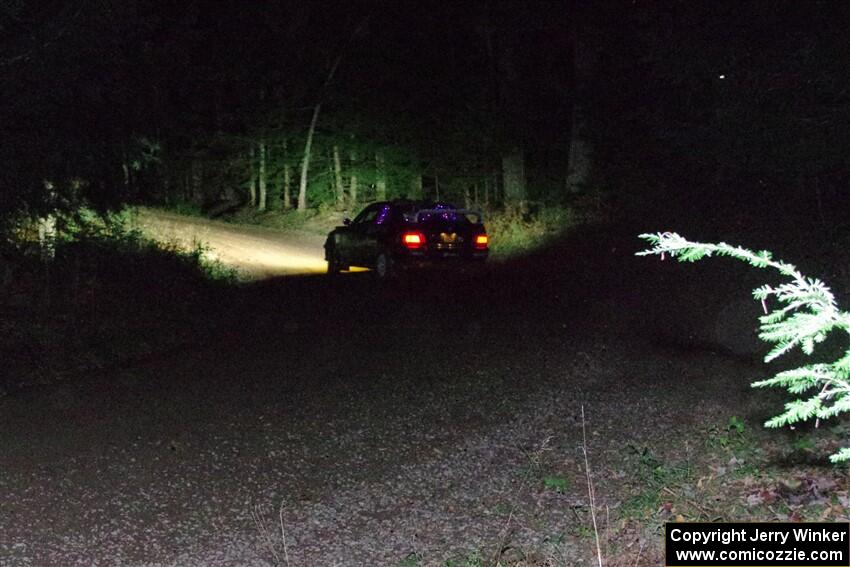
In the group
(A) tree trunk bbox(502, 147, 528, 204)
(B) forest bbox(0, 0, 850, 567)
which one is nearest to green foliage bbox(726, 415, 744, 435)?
(B) forest bbox(0, 0, 850, 567)

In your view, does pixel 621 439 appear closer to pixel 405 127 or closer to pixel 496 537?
pixel 496 537

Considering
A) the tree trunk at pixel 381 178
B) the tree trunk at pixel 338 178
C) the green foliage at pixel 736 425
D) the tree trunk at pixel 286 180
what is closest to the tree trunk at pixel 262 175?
the tree trunk at pixel 286 180

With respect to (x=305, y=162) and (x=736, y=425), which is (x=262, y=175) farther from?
(x=736, y=425)

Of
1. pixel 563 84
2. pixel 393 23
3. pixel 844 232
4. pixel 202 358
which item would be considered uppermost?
pixel 393 23

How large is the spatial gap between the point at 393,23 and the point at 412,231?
29343 millimetres

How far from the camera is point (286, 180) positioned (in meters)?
49.1

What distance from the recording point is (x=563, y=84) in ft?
105

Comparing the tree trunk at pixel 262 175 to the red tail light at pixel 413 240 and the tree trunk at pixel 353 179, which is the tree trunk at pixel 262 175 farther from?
the red tail light at pixel 413 240

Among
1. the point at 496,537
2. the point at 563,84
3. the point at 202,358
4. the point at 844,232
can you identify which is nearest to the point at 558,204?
the point at 563,84

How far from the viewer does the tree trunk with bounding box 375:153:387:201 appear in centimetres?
4691

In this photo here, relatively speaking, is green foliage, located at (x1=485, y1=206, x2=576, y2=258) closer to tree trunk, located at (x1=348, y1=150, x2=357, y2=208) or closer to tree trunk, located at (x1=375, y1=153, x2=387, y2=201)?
tree trunk, located at (x1=375, y1=153, x2=387, y2=201)

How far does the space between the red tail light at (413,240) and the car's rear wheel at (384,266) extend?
61 centimetres

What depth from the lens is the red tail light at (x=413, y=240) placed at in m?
19.4

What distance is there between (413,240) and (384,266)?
3.56ft
